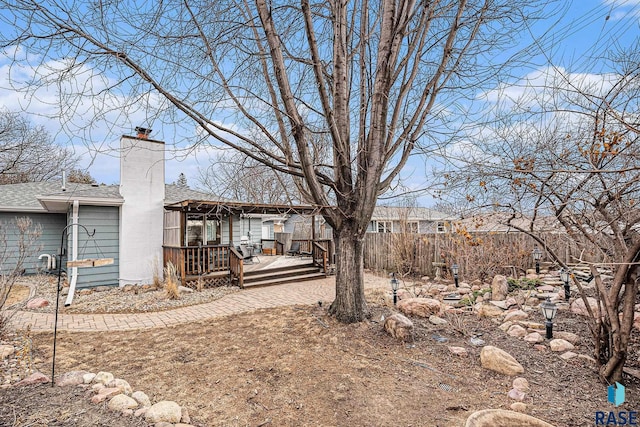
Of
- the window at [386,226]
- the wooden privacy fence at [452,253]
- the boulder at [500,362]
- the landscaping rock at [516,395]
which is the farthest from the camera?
the window at [386,226]

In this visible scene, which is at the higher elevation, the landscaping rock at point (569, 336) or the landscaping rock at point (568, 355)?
the landscaping rock at point (569, 336)

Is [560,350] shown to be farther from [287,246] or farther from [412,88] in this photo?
[287,246]

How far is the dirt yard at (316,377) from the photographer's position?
254 centimetres

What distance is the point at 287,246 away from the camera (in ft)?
56.9

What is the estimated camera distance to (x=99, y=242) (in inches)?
339

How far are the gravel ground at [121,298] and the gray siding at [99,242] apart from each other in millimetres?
319

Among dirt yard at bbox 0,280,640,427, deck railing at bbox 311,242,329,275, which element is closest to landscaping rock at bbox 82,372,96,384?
dirt yard at bbox 0,280,640,427

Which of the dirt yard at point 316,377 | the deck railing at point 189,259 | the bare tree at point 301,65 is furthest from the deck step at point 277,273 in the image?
the bare tree at point 301,65

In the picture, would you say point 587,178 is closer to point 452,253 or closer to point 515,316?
point 515,316

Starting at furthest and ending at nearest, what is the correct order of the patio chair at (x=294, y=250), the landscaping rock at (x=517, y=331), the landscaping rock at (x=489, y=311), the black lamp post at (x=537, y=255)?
the patio chair at (x=294, y=250), the black lamp post at (x=537, y=255), the landscaping rock at (x=489, y=311), the landscaping rock at (x=517, y=331)

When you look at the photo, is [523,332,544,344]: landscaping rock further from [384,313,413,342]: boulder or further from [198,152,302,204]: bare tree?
[198,152,302,204]: bare tree

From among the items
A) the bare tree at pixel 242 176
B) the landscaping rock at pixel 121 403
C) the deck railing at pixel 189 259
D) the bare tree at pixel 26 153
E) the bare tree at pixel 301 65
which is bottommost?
the landscaping rock at pixel 121 403

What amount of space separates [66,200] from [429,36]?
8843mm
